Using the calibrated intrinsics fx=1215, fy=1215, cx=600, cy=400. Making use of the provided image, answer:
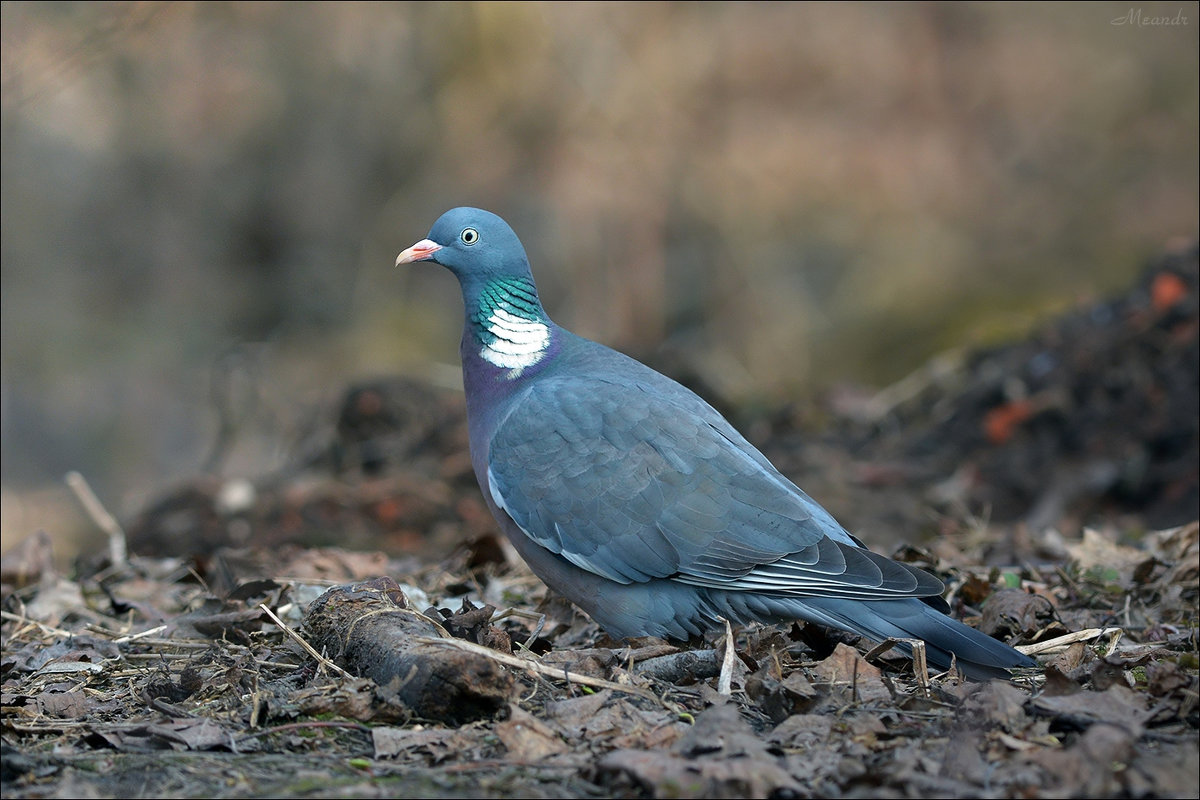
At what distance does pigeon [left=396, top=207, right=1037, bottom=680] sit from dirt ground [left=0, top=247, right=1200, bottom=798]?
0.15 m

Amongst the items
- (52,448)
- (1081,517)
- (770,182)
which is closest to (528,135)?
(770,182)

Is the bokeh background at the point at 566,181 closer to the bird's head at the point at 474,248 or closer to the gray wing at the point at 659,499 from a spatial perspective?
the bird's head at the point at 474,248

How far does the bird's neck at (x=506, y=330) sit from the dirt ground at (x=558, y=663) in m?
0.92

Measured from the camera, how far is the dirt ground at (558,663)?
2648 mm

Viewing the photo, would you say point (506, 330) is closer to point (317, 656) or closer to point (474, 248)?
point (474, 248)

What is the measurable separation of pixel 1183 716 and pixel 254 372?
8.10 m

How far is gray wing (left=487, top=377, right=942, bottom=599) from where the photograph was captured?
3.86 meters

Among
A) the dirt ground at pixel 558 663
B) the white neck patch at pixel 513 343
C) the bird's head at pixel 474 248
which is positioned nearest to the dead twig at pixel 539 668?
the dirt ground at pixel 558 663

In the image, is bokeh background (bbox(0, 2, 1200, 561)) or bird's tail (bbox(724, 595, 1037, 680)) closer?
bird's tail (bbox(724, 595, 1037, 680))

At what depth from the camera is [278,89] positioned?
1366cm

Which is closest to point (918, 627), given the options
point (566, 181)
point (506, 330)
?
point (506, 330)

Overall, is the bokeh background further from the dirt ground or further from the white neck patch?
the white neck patch

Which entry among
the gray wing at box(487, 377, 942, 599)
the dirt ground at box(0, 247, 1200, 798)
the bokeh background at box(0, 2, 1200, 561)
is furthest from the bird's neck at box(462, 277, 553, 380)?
the bokeh background at box(0, 2, 1200, 561)

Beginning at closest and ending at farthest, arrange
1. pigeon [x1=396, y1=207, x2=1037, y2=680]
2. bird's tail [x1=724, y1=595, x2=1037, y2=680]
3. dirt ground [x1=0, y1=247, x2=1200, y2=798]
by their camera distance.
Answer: dirt ground [x1=0, y1=247, x2=1200, y2=798]
bird's tail [x1=724, y1=595, x2=1037, y2=680]
pigeon [x1=396, y1=207, x2=1037, y2=680]
